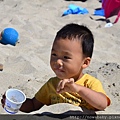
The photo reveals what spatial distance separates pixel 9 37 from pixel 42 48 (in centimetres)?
38

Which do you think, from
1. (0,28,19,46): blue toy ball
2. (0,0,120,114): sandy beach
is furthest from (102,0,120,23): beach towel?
(0,28,19,46): blue toy ball

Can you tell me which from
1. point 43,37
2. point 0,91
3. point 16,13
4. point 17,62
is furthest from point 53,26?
point 0,91

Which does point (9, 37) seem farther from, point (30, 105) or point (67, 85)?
point (67, 85)

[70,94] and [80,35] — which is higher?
[80,35]

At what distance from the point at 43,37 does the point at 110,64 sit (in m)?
1.14

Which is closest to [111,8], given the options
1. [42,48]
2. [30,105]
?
[42,48]

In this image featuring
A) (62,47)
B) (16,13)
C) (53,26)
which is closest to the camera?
(62,47)

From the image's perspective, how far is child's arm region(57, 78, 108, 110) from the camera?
6.26 ft

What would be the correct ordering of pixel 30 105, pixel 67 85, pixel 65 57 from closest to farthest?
pixel 67 85 < pixel 65 57 < pixel 30 105

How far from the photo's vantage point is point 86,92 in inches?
78.5

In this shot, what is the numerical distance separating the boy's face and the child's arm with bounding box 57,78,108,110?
0.46ft

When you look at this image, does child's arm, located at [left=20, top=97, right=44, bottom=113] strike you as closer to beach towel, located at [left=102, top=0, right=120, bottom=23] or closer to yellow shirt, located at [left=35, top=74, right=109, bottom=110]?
yellow shirt, located at [left=35, top=74, right=109, bottom=110]

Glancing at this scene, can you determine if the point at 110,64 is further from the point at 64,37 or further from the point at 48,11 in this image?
the point at 48,11

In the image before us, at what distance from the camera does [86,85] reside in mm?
2156
